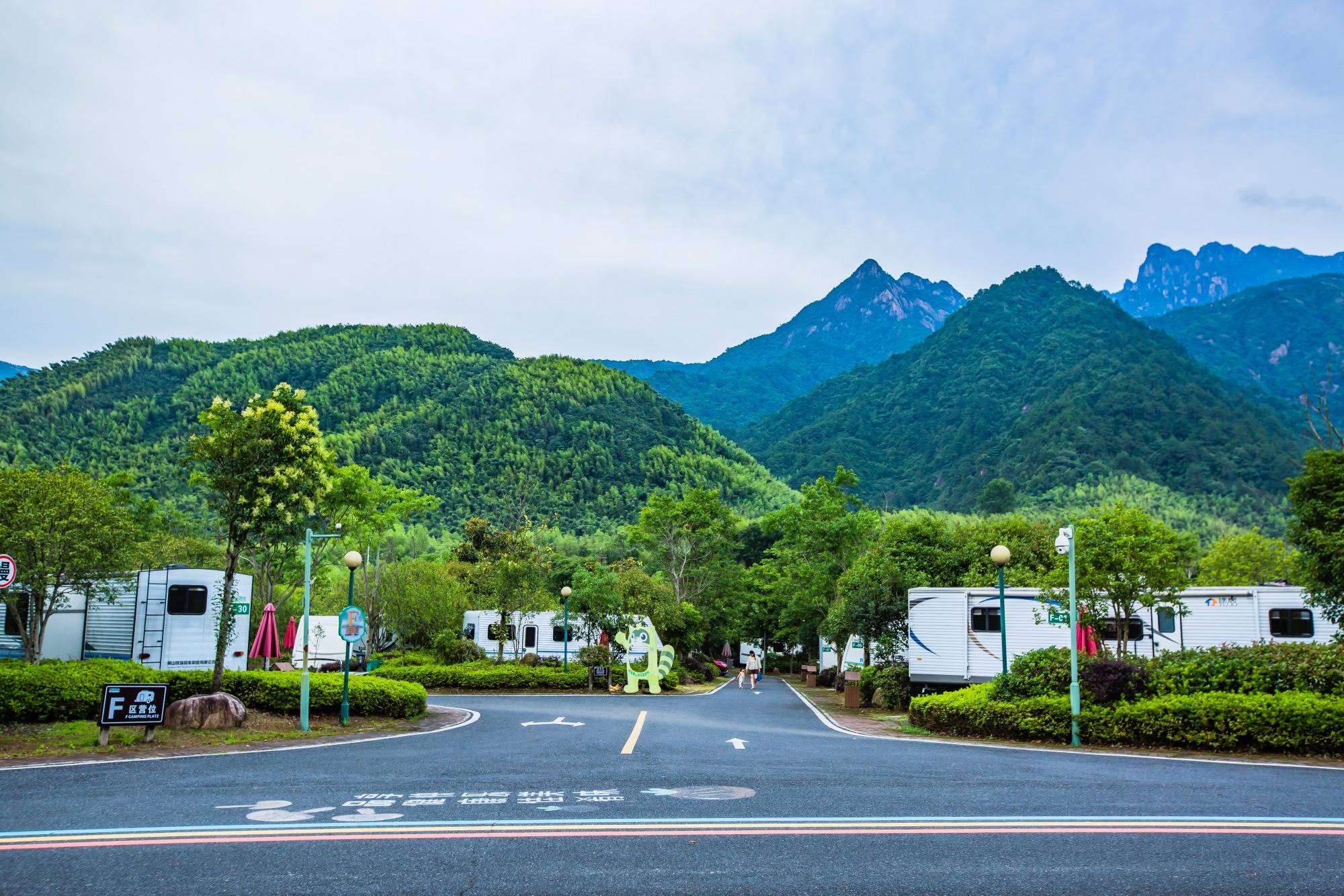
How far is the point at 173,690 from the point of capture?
58.2ft

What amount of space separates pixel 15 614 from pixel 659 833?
61.5 feet

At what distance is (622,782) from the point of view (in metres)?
10.1

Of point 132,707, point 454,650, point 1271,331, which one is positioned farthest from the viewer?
point 1271,331

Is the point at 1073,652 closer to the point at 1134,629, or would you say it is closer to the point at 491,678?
the point at 1134,629

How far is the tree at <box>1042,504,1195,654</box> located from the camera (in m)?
19.1

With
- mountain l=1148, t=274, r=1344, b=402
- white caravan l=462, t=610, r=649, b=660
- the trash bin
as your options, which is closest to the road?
the trash bin

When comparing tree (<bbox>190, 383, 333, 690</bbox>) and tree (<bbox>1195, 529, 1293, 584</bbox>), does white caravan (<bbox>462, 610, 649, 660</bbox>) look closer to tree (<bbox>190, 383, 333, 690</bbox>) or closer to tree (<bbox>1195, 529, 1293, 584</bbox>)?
tree (<bbox>190, 383, 333, 690</bbox>)

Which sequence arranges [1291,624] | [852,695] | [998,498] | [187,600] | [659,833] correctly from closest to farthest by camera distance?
1. [659,833]
2. [187,600]
3. [1291,624]
4. [852,695]
5. [998,498]

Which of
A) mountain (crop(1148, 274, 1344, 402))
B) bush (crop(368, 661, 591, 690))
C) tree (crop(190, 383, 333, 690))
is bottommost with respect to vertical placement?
bush (crop(368, 661, 591, 690))

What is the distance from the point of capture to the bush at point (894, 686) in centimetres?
2548

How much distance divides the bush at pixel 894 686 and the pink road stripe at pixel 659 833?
17964 millimetres

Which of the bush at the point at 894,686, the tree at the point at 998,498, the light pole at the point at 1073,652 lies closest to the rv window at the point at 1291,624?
the bush at the point at 894,686

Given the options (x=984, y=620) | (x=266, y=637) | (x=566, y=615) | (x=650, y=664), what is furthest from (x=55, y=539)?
(x=984, y=620)

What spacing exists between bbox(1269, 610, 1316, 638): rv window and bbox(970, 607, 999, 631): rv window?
7.10 m
